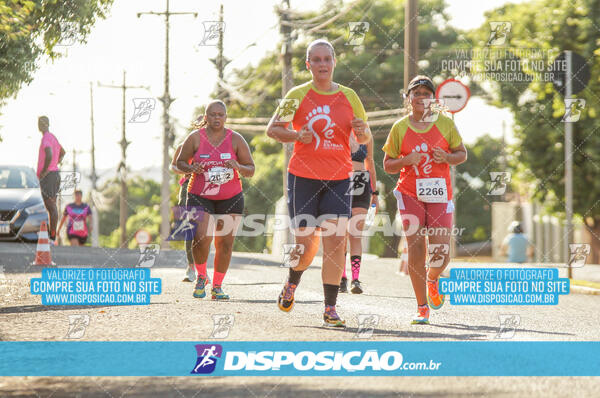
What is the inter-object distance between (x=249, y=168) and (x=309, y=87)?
1.92 m

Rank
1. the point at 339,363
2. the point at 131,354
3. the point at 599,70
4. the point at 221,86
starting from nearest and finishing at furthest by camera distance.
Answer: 1. the point at 339,363
2. the point at 131,354
3. the point at 599,70
4. the point at 221,86

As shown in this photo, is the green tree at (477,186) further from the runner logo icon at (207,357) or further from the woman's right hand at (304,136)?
the runner logo icon at (207,357)

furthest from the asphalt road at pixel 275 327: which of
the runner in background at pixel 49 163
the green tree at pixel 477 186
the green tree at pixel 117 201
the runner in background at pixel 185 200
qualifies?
the green tree at pixel 117 201

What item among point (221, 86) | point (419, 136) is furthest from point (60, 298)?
point (221, 86)

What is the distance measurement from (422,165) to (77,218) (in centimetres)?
1229

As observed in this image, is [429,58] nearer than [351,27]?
No

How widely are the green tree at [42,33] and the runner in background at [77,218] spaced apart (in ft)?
32.7

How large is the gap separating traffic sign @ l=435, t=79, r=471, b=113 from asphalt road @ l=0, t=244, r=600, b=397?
86.7 inches

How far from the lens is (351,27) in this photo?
8164 mm

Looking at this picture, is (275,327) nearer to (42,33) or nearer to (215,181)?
(215,181)

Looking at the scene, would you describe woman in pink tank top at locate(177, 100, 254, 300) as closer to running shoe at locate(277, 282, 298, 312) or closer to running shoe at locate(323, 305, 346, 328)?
running shoe at locate(277, 282, 298, 312)

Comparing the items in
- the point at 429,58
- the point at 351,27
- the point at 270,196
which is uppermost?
the point at 429,58

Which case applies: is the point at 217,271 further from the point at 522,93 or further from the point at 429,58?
the point at 429,58

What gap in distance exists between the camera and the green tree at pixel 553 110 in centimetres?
1695
